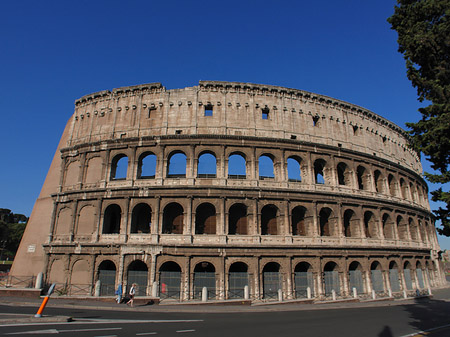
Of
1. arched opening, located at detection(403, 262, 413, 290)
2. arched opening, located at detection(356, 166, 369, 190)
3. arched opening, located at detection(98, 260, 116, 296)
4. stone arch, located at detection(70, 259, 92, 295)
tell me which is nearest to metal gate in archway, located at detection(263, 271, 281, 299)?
arched opening, located at detection(98, 260, 116, 296)

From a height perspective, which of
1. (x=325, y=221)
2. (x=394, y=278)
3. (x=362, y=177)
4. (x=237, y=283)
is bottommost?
(x=237, y=283)

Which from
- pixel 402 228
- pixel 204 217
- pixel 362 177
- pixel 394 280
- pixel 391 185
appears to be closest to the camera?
pixel 204 217

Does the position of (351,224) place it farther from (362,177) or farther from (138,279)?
(138,279)

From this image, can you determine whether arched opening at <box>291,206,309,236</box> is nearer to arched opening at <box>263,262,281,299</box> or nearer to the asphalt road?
arched opening at <box>263,262,281,299</box>

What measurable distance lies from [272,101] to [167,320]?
65.5ft

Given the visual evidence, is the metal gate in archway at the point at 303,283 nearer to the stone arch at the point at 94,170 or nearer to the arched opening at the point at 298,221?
the arched opening at the point at 298,221

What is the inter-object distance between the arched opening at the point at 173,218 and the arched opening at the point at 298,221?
9.68m

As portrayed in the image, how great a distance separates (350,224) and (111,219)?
2175 centimetres

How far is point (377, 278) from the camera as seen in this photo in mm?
25312

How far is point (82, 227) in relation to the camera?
23.7 metres

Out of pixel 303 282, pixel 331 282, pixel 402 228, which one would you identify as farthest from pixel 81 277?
pixel 402 228

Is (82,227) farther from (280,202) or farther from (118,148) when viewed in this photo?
(280,202)

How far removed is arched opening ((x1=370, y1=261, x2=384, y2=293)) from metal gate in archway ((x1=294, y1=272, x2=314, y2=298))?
654cm

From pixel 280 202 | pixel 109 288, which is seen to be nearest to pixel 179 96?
pixel 280 202
